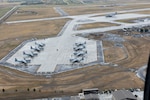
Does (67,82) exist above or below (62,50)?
below

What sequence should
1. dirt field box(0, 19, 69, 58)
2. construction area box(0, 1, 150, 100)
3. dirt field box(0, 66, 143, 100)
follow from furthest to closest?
dirt field box(0, 19, 69, 58)
construction area box(0, 1, 150, 100)
dirt field box(0, 66, 143, 100)

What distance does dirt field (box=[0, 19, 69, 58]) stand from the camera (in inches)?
3184

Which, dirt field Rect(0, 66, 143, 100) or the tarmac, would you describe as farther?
the tarmac

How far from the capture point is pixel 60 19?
383 feet

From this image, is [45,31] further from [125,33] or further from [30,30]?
[125,33]

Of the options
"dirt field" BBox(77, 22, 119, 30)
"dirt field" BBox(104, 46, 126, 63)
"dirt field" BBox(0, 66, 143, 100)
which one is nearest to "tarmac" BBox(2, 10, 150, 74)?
"dirt field" BBox(104, 46, 126, 63)

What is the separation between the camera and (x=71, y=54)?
66.1m

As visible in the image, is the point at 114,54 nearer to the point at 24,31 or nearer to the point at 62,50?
the point at 62,50

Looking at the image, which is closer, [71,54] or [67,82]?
[67,82]

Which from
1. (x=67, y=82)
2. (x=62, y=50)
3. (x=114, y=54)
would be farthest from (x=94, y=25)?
(x=67, y=82)

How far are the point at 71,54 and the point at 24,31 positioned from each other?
36503 mm

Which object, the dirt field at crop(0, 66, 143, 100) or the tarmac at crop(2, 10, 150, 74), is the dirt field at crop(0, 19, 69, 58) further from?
the dirt field at crop(0, 66, 143, 100)

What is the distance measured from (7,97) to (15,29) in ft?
198

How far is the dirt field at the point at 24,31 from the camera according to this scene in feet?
265
